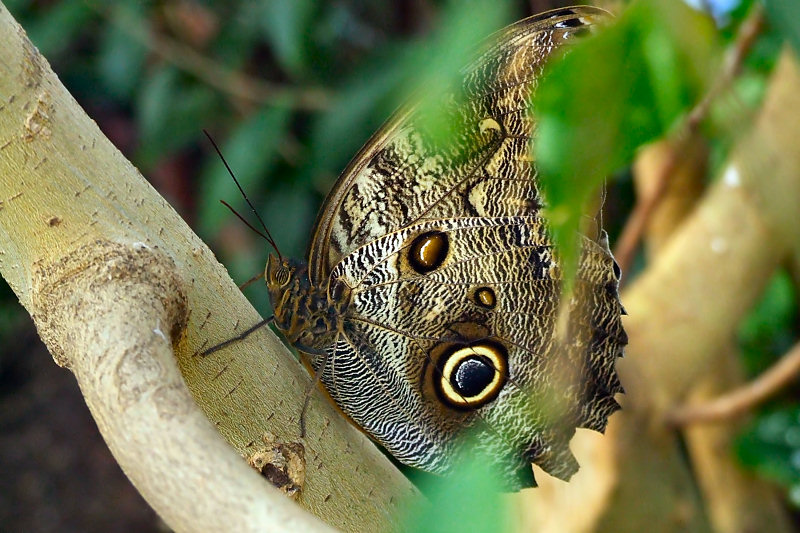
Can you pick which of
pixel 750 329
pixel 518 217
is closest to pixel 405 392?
pixel 518 217

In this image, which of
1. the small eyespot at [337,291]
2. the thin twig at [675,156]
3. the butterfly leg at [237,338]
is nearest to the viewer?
the butterfly leg at [237,338]

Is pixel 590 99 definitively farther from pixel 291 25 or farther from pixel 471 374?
pixel 291 25

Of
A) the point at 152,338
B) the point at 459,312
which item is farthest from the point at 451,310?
the point at 152,338

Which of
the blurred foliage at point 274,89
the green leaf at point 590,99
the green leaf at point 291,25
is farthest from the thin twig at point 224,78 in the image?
the green leaf at point 590,99

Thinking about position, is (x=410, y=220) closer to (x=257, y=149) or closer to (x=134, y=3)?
(x=257, y=149)

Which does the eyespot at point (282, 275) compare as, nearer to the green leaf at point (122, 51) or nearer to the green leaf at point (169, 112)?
the green leaf at point (169, 112)

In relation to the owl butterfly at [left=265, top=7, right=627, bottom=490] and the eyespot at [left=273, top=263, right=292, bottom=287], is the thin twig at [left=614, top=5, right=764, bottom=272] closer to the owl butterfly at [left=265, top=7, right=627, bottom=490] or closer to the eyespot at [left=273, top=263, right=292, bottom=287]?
the owl butterfly at [left=265, top=7, right=627, bottom=490]
